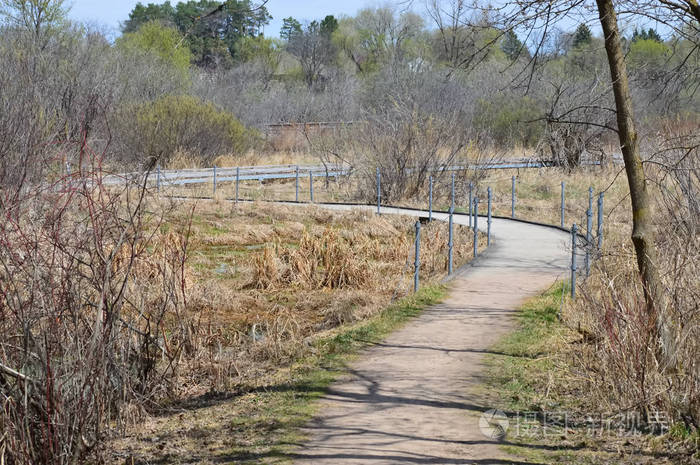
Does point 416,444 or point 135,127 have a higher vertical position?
point 135,127

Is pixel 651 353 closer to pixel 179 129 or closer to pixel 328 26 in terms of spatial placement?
pixel 179 129

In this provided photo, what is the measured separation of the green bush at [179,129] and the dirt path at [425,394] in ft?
77.9

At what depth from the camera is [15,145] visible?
1841 cm

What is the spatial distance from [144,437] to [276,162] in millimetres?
33707

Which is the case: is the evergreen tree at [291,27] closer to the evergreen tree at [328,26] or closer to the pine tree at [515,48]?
the evergreen tree at [328,26]

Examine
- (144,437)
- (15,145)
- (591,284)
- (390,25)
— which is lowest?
(144,437)

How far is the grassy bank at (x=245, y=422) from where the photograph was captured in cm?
752

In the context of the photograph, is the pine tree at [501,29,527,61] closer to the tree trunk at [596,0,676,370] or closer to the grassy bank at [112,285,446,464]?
the tree trunk at [596,0,676,370]

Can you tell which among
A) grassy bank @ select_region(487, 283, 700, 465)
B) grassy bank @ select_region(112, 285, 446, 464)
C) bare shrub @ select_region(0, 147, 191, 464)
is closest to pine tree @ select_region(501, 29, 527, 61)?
grassy bank @ select_region(487, 283, 700, 465)

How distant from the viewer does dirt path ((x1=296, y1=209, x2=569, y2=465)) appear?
24.0 ft

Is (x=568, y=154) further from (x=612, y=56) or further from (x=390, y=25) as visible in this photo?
(x=390, y=25)

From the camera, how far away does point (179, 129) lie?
37250 mm

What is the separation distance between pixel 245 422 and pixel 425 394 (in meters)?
1.75

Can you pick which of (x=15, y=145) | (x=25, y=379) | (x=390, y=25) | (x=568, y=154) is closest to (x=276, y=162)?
(x=568, y=154)
